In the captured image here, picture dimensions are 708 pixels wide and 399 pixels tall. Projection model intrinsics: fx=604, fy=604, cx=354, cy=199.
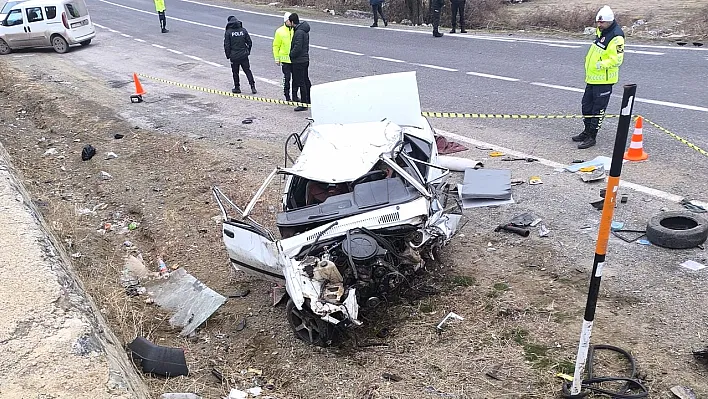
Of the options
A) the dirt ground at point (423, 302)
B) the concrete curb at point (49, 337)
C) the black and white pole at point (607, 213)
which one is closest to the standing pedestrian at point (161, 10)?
the dirt ground at point (423, 302)

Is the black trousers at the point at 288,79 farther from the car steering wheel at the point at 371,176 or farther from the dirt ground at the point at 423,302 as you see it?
the car steering wheel at the point at 371,176

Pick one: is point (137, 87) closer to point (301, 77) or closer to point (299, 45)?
point (301, 77)

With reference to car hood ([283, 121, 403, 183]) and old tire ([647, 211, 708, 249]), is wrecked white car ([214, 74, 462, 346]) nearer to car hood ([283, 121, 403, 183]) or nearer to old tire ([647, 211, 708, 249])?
car hood ([283, 121, 403, 183])

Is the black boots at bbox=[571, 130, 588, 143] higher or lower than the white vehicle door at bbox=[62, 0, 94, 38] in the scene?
lower

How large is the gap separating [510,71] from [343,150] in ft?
26.9

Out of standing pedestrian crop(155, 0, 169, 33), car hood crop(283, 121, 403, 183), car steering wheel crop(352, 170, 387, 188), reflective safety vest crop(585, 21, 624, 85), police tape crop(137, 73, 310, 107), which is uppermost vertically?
standing pedestrian crop(155, 0, 169, 33)

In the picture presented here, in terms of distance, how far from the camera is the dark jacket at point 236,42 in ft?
40.7

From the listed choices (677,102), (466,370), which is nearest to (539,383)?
(466,370)

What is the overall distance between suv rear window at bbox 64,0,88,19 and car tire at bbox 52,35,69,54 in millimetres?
783

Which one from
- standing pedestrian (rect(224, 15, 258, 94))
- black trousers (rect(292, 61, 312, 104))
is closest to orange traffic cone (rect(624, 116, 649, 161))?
black trousers (rect(292, 61, 312, 104))

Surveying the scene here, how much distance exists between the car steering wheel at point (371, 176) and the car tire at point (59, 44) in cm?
1803

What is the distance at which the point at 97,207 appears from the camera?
8.29 m

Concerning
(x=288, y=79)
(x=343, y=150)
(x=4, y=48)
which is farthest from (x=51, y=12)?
(x=343, y=150)

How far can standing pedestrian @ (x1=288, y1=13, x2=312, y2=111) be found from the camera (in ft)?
36.2
